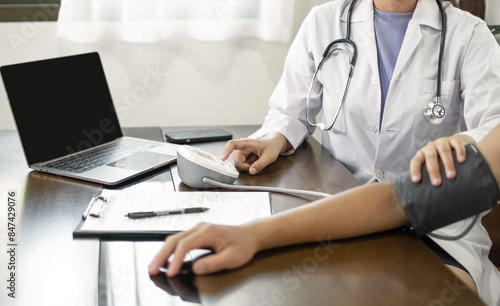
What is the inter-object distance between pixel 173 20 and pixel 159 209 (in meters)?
1.66

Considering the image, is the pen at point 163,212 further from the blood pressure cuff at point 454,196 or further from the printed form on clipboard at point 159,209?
the blood pressure cuff at point 454,196

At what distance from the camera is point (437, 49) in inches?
61.8

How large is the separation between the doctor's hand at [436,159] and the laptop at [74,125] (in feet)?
1.94

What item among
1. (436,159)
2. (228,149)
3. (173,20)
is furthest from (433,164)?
(173,20)

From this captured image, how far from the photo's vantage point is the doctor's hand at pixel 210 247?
2.80ft

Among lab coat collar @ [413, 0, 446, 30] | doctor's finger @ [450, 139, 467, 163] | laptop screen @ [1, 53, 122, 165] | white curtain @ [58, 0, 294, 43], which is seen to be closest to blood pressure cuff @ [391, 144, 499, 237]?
doctor's finger @ [450, 139, 467, 163]

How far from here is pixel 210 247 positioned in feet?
2.93

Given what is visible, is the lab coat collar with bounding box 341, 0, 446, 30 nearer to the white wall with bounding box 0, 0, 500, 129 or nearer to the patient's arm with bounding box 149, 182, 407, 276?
the patient's arm with bounding box 149, 182, 407, 276

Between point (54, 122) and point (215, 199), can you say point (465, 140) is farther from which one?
point (54, 122)

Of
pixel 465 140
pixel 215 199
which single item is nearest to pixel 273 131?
pixel 215 199

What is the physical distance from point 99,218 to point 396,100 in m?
0.87

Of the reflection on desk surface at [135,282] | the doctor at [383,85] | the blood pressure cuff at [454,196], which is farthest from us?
the doctor at [383,85]

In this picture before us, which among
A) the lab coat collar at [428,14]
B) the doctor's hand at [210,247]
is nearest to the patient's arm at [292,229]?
the doctor's hand at [210,247]

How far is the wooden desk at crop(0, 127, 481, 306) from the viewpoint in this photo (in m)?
→ 0.80
